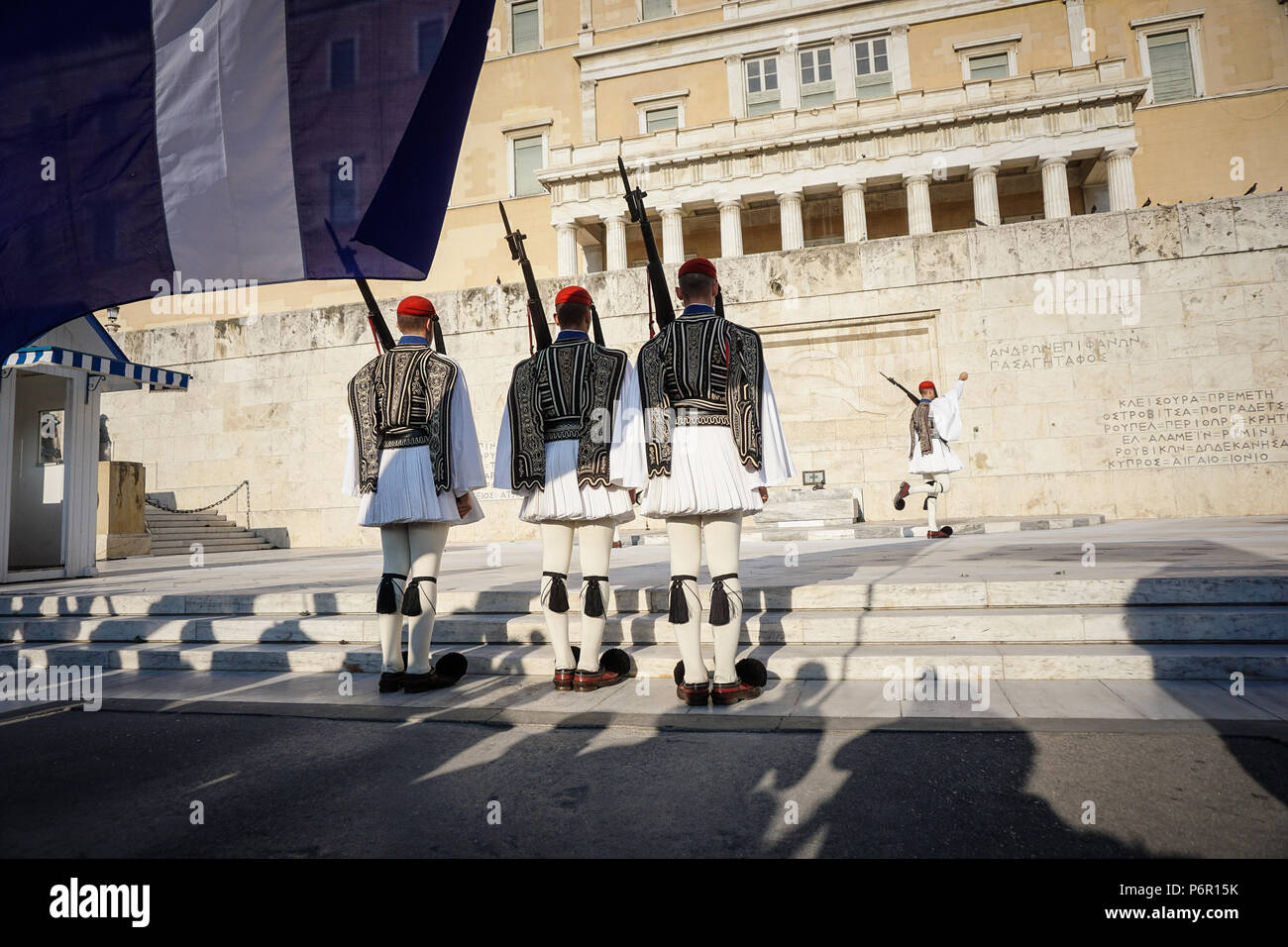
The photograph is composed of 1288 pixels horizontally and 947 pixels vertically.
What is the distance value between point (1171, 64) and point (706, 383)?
1418 inches

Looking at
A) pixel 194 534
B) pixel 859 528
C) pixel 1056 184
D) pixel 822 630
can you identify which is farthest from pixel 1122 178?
pixel 194 534

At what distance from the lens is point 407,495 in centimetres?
443

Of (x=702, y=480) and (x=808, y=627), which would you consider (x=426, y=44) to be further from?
(x=808, y=627)

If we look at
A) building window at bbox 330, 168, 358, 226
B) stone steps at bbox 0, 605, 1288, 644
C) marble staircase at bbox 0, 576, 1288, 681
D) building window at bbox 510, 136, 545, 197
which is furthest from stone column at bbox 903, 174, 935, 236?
building window at bbox 330, 168, 358, 226

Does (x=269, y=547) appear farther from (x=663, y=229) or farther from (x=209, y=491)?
(x=663, y=229)

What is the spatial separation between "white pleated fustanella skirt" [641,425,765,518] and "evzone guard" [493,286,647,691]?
A: 228mm

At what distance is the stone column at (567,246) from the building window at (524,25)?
11.7 meters

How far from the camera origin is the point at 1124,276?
1353 cm

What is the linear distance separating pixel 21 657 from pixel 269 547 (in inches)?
430

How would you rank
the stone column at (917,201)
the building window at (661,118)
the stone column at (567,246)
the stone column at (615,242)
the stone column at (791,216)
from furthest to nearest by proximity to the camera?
1. the building window at (661,118)
2. the stone column at (567,246)
3. the stone column at (615,242)
4. the stone column at (791,216)
5. the stone column at (917,201)

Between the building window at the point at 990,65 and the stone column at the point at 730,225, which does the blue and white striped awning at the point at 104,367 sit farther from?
the building window at the point at 990,65

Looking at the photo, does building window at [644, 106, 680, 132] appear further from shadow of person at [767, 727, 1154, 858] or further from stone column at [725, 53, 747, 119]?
shadow of person at [767, 727, 1154, 858]

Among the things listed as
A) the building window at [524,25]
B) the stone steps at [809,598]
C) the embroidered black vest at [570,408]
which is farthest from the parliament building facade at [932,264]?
the building window at [524,25]

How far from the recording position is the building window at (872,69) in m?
30.3
